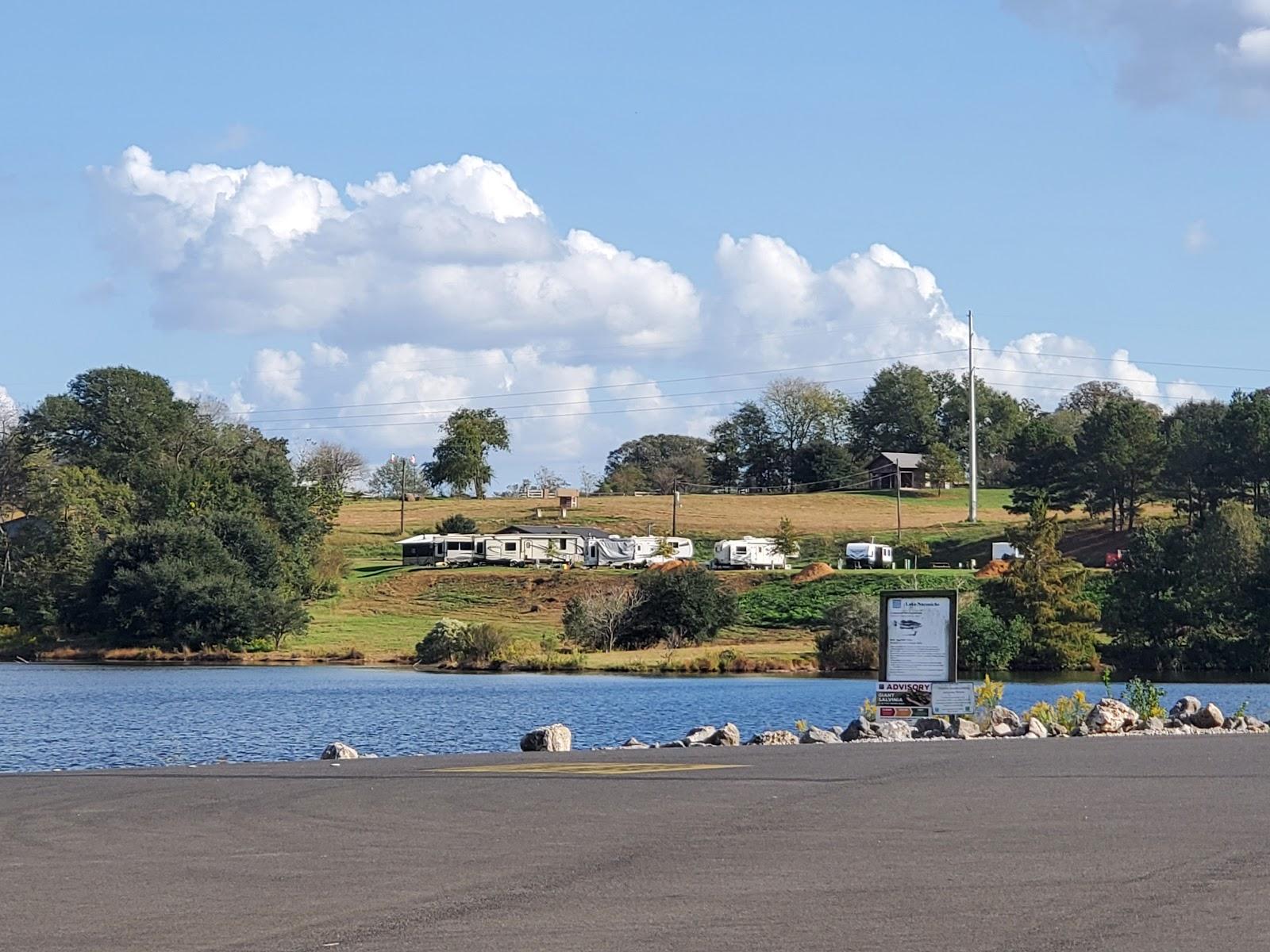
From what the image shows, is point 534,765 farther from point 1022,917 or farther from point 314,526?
point 314,526

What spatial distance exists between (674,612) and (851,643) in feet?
42.0

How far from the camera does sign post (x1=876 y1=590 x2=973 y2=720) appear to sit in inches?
1048

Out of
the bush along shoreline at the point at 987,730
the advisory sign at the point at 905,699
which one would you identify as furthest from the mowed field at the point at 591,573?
the bush along shoreline at the point at 987,730

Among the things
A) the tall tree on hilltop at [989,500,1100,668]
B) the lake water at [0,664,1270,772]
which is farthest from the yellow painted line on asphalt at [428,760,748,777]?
the tall tree on hilltop at [989,500,1100,668]

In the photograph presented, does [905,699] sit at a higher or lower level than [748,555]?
lower

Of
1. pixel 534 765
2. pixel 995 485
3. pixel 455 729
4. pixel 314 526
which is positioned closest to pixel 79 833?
pixel 534 765

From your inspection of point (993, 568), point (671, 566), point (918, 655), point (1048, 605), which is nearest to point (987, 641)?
point (1048, 605)

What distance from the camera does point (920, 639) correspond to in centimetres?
2709

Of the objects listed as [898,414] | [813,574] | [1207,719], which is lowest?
[1207,719]

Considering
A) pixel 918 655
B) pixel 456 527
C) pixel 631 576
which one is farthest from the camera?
pixel 456 527

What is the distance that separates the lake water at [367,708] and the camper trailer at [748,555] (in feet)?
120

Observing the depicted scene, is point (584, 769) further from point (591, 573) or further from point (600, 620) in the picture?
point (591, 573)

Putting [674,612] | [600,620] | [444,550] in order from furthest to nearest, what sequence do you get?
1. [444,550]
2. [674,612]
3. [600,620]

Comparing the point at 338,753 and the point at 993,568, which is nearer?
the point at 338,753
